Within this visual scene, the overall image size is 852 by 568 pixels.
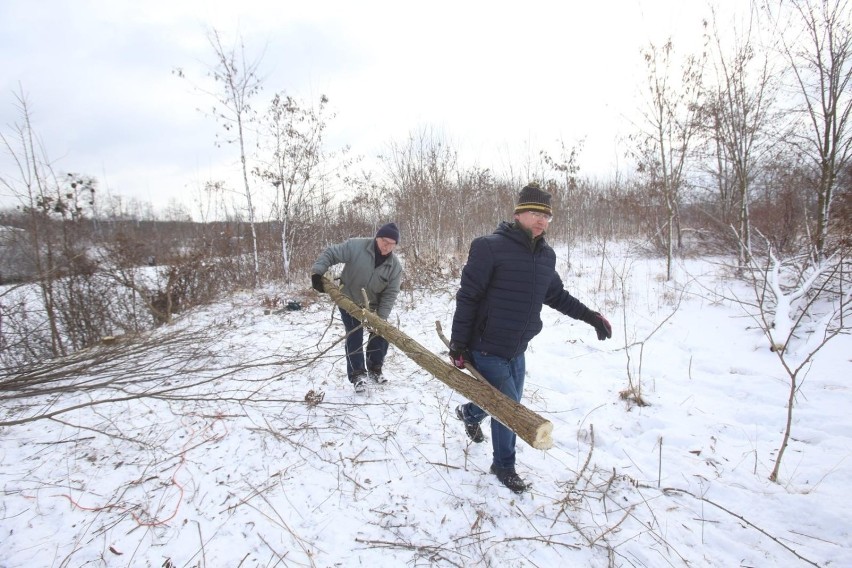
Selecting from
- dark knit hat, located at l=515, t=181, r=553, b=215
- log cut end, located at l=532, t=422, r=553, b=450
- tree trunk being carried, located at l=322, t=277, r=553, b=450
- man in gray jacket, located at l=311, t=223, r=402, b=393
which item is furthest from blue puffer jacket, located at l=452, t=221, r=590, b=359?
man in gray jacket, located at l=311, t=223, r=402, b=393

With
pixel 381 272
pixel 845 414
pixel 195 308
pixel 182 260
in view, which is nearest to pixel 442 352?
pixel 381 272

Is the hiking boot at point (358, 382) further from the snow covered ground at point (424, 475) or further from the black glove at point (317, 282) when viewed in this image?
the black glove at point (317, 282)

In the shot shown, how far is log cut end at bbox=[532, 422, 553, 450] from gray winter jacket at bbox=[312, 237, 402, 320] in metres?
2.27

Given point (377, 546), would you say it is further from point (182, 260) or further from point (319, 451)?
point (182, 260)

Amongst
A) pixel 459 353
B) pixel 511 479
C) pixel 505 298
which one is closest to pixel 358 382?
pixel 459 353

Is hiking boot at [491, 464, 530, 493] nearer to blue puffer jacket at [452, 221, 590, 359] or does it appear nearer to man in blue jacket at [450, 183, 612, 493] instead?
man in blue jacket at [450, 183, 612, 493]

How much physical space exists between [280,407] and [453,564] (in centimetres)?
233

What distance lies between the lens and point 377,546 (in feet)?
6.55

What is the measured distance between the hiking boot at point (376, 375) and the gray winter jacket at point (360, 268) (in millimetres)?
823

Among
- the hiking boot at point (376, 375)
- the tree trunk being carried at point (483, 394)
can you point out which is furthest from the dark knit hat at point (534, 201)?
the hiking boot at point (376, 375)

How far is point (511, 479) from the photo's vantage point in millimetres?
2387

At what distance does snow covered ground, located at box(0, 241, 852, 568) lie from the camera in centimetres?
198

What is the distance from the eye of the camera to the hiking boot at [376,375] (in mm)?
3980

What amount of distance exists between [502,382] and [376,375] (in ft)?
6.67
